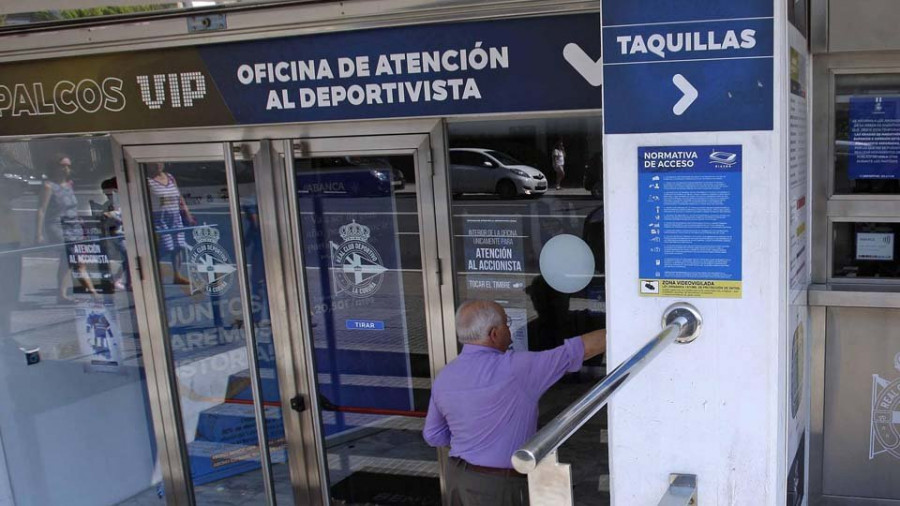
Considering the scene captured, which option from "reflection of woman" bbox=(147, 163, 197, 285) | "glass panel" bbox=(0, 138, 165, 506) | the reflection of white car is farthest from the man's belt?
"glass panel" bbox=(0, 138, 165, 506)

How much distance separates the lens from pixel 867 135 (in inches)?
111

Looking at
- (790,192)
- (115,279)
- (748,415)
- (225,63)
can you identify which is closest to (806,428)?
(748,415)

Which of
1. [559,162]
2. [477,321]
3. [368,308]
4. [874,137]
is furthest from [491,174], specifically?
[874,137]

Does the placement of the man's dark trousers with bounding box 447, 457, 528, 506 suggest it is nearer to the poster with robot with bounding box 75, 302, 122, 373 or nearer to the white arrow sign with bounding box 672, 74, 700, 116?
the white arrow sign with bounding box 672, 74, 700, 116

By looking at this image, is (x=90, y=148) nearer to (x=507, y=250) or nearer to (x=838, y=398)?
(x=507, y=250)

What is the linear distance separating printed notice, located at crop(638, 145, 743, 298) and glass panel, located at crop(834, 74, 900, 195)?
3.27 feet

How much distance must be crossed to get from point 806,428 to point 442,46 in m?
1.93

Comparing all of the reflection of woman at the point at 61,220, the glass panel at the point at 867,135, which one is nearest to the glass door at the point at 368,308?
the reflection of woman at the point at 61,220

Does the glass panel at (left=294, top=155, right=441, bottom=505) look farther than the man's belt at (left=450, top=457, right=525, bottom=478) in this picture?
Yes

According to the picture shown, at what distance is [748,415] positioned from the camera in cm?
215

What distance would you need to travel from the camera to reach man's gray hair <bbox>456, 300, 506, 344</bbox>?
120 inches

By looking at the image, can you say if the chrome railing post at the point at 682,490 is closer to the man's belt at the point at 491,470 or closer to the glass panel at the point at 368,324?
the man's belt at the point at 491,470

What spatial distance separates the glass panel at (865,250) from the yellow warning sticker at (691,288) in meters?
0.99

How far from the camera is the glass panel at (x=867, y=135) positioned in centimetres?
280
